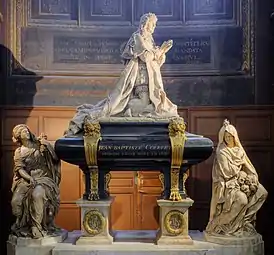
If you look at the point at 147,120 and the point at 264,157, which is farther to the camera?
the point at 264,157

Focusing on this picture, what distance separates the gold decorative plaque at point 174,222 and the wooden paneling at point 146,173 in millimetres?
1981

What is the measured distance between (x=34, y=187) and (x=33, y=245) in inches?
25.6

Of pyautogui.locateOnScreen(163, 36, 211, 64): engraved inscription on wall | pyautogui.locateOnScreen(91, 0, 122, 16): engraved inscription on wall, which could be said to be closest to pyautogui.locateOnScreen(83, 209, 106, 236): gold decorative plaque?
pyautogui.locateOnScreen(163, 36, 211, 64): engraved inscription on wall

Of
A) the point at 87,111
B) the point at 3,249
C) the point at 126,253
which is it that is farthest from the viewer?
the point at 3,249

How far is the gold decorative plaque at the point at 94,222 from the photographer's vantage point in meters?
7.54

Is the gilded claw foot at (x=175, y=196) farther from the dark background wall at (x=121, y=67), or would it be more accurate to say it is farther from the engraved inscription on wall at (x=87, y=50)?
the engraved inscription on wall at (x=87, y=50)

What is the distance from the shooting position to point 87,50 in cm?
980

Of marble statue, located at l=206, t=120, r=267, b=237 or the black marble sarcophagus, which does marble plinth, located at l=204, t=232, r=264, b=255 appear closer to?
marble statue, located at l=206, t=120, r=267, b=237

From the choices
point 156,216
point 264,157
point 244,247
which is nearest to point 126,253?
point 244,247

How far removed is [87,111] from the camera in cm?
785

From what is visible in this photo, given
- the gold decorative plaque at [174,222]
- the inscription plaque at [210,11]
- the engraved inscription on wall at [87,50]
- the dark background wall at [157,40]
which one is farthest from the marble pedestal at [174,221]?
the inscription plaque at [210,11]

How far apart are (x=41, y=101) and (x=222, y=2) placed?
9.87ft

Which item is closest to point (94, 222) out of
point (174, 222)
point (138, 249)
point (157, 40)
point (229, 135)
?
point (138, 249)

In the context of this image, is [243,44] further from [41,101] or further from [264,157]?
[41,101]
